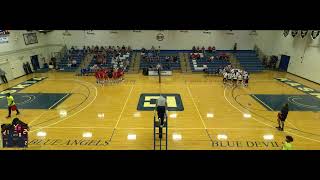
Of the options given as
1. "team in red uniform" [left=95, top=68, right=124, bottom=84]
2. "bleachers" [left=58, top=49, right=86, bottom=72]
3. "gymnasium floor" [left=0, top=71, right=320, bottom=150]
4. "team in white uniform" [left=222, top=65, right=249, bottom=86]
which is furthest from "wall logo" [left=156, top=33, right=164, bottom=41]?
"team in white uniform" [left=222, top=65, right=249, bottom=86]

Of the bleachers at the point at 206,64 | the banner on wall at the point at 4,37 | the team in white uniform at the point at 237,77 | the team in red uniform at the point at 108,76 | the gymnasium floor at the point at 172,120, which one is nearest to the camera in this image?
the gymnasium floor at the point at 172,120

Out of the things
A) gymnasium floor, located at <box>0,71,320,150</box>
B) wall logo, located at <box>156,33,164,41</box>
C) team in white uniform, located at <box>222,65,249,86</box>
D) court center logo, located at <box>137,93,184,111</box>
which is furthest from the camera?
wall logo, located at <box>156,33,164,41</box>

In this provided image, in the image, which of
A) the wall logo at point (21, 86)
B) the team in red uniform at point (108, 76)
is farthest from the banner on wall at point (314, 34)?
the wall logo at point (21, 86)

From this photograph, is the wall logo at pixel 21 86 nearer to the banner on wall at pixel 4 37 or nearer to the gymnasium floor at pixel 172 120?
the gymnasium floor at pixel 172 120

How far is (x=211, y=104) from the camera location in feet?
52.2

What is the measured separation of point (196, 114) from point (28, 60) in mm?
21178

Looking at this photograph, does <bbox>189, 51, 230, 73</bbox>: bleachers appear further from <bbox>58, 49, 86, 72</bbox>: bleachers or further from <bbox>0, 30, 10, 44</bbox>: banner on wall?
<bbox>0, 30, 10, 44</bbox>: banner on wall

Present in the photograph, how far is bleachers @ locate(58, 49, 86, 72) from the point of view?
91.1 feet

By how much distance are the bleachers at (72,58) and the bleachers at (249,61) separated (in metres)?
18.8

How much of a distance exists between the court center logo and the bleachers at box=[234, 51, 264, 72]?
528 inches

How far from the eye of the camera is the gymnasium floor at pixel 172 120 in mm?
10602

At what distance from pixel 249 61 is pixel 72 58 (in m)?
20.9

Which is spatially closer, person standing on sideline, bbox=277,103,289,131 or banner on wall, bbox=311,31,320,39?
person standing on sideline, bbox=277,103,289,131
